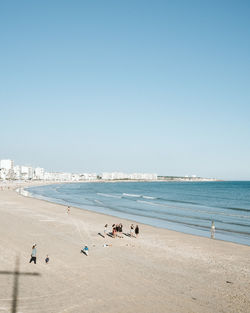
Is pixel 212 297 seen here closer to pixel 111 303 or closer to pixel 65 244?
pixel 111 303

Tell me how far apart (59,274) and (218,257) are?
10764 millimetres

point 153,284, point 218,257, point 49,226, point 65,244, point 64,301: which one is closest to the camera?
point 64,301

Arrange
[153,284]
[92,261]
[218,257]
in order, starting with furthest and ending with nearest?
[218,257] < [92,261] < [153,284]

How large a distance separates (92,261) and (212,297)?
7.26 metres

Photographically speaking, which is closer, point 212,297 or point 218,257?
point 212,297

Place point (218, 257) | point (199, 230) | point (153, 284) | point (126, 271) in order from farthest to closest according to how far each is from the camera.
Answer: point (199, 230), point (218, 257), point (126, 271), point (153, 284)

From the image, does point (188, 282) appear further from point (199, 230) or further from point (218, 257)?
point (199, 230)

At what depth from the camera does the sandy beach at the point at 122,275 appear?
11.9 metres

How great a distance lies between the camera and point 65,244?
70.5ft

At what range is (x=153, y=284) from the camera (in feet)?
46.5

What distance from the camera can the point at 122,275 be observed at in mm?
15219

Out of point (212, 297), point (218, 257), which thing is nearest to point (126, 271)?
point (212, 297)

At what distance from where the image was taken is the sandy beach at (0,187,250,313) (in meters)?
11.9

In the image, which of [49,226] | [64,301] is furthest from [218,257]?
[49,226]
